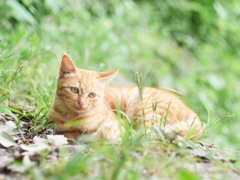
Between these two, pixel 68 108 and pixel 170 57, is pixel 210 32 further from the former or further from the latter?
pixel 68 108

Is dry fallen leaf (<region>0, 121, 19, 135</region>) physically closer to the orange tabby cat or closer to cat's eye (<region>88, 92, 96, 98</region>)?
the orange tabby cat

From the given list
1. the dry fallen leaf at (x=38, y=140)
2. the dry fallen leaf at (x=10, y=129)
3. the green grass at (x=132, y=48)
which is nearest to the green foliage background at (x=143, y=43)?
the green grass at (x=132, y=48)

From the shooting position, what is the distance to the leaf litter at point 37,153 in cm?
132

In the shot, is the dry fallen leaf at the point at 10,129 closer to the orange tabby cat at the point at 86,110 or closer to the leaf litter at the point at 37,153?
the leaf litter at the point at 37,153

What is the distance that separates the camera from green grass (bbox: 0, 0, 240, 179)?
2703mm

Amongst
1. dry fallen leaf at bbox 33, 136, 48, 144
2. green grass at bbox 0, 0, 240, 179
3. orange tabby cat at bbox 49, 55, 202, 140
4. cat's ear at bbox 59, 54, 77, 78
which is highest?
green grass at bbox 0, 0, 240, 179

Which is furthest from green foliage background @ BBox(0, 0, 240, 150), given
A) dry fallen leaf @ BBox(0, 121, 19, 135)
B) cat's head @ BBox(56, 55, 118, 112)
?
dry fallen leaf @ BBox(0, 121, 19, 135)

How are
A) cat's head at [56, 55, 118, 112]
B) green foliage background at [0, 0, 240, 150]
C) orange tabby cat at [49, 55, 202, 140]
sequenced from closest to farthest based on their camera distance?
orange tabby cat at [49, 55, 202, 140], cat's head at [56, 55, 118, 112], green foliage background at [0, 0, 240, 150]

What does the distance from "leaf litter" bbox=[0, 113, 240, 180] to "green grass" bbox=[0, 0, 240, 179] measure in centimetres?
14

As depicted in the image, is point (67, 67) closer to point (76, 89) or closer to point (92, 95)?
point (76, 89)

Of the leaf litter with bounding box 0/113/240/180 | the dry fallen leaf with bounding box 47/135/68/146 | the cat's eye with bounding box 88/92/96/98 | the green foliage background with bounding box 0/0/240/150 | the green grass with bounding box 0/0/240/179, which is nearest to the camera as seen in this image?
the leaf litter with bounding box 0/113/240/180

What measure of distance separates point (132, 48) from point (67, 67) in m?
2.99

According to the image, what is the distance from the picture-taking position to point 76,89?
221 centimetres

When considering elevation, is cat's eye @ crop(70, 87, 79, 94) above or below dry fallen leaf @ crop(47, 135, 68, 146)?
above
